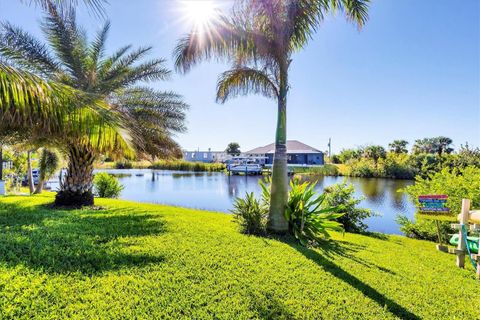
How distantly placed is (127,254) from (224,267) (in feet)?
4.70

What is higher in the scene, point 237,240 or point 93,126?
point 93,126

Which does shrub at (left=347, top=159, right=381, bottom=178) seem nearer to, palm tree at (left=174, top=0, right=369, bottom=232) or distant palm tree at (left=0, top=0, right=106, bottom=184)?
palm tree at (left=174, top=0, right=369, bottom=232)

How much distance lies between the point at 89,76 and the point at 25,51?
5.59 feet

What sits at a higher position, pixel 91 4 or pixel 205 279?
pixel 91 4

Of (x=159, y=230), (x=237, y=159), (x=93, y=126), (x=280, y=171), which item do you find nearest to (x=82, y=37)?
(x=93, y=126)

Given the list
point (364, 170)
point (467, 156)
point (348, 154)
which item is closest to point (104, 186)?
point (467, 156)

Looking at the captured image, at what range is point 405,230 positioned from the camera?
848cm

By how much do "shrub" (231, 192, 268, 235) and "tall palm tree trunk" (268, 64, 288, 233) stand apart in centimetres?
21

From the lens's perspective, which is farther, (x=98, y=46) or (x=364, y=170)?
(x=364, y=170)

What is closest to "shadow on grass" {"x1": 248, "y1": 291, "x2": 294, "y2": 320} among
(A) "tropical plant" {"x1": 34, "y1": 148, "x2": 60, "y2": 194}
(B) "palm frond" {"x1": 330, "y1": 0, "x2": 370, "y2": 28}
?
(B) "palm frond" {"x1": 330, "y1": 0, "x2": 370, "y2": 28}

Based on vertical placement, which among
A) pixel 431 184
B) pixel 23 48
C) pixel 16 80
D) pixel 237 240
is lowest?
pixel 237 240

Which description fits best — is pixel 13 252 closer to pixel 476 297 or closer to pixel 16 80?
pixel 16 80

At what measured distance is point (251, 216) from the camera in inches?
235

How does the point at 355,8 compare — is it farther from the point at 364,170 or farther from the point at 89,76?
the point at 364,170
